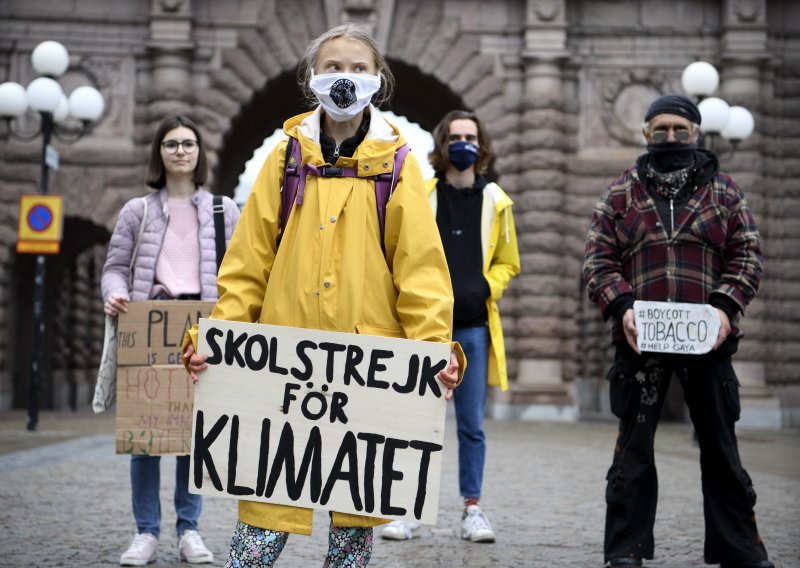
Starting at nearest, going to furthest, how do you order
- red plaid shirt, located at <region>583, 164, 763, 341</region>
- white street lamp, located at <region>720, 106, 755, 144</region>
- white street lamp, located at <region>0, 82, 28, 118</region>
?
1. red plaid shirt, located at <region>583, 164, 763, 341</region>
2. white street lamp, located at <region>0, 82, 28, 118</region>
3. white street lamp, located at <region>720, 106, 755, 144</region>

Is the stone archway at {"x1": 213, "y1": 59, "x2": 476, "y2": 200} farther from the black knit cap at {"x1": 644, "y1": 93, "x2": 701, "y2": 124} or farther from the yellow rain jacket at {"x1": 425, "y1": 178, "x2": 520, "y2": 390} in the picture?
the black knit cap at {"x1": 644, "y1": 93, "x2": 701, "y2": 124}

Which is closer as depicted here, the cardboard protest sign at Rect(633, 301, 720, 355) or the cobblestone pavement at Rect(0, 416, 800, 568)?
the cardboard protest sign at Rect(633, 301, 720, 355)

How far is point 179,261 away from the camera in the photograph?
18.7 feet

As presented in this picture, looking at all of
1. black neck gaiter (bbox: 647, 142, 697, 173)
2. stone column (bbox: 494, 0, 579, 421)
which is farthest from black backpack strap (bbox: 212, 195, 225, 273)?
stone column (bbox: 494, 0, 579, 421)

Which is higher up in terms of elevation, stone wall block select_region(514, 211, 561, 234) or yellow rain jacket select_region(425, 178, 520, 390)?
stone wall block select_region(514, 211, 561, 234)

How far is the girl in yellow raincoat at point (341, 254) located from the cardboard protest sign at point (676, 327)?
1.61 m

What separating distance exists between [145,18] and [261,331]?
56.3ft

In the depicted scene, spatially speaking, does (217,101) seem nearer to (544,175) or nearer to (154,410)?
(544,175)

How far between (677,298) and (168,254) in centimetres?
247

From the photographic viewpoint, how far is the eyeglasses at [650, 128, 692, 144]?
5355mm

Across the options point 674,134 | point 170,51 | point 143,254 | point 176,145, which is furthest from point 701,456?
point 170,51

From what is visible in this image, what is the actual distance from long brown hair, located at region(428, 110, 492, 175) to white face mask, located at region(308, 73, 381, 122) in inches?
101

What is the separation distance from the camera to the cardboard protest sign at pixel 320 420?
370 centimetres

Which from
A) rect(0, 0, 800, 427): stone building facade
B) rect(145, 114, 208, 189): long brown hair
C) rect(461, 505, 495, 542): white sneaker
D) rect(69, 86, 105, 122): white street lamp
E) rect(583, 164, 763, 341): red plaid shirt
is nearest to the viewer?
rect(583, 164, 763, 341): red plaid shirt
